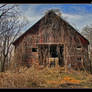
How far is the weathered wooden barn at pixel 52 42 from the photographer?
7828 millimetres

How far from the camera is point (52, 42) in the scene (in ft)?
27.3

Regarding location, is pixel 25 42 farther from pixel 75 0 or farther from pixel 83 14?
pixel 75 0

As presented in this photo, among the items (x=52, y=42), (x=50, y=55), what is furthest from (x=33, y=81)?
(x=52, y=42)

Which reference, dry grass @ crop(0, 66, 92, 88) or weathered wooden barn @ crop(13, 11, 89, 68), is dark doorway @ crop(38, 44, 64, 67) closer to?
weathered wooden barn @ crop(13, 11, 89, 68)

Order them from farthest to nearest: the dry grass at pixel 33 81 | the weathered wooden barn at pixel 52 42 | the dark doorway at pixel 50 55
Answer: the weathered wooden barn at pixel 52 42 → the dark doorway at pixel 50 55 → the dry grass at pixel 33 81

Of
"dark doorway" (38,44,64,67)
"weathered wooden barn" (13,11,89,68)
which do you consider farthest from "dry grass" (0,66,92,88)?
"weathered wooden barn" (13,11,89,68)

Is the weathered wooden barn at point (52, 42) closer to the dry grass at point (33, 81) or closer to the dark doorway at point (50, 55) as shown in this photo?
the dark doorway at point (50, 55)

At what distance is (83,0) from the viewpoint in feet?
3.13

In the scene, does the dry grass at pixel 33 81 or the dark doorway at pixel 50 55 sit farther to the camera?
the dark doorway at pixel 50 55

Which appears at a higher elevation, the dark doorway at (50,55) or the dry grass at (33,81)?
the dark doorway at (50,55)

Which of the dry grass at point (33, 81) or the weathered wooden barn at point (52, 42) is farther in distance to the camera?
the weathered wooden barn at point (52, 42)

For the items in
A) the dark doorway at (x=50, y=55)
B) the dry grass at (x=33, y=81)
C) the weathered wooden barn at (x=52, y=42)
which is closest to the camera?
the dry grass at (x=33, y=81)

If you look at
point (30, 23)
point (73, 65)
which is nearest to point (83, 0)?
point (73, 65)

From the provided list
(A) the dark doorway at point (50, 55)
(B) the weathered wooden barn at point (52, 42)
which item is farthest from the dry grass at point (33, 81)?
(B) the weathered wooden barn at point (52, 42)
